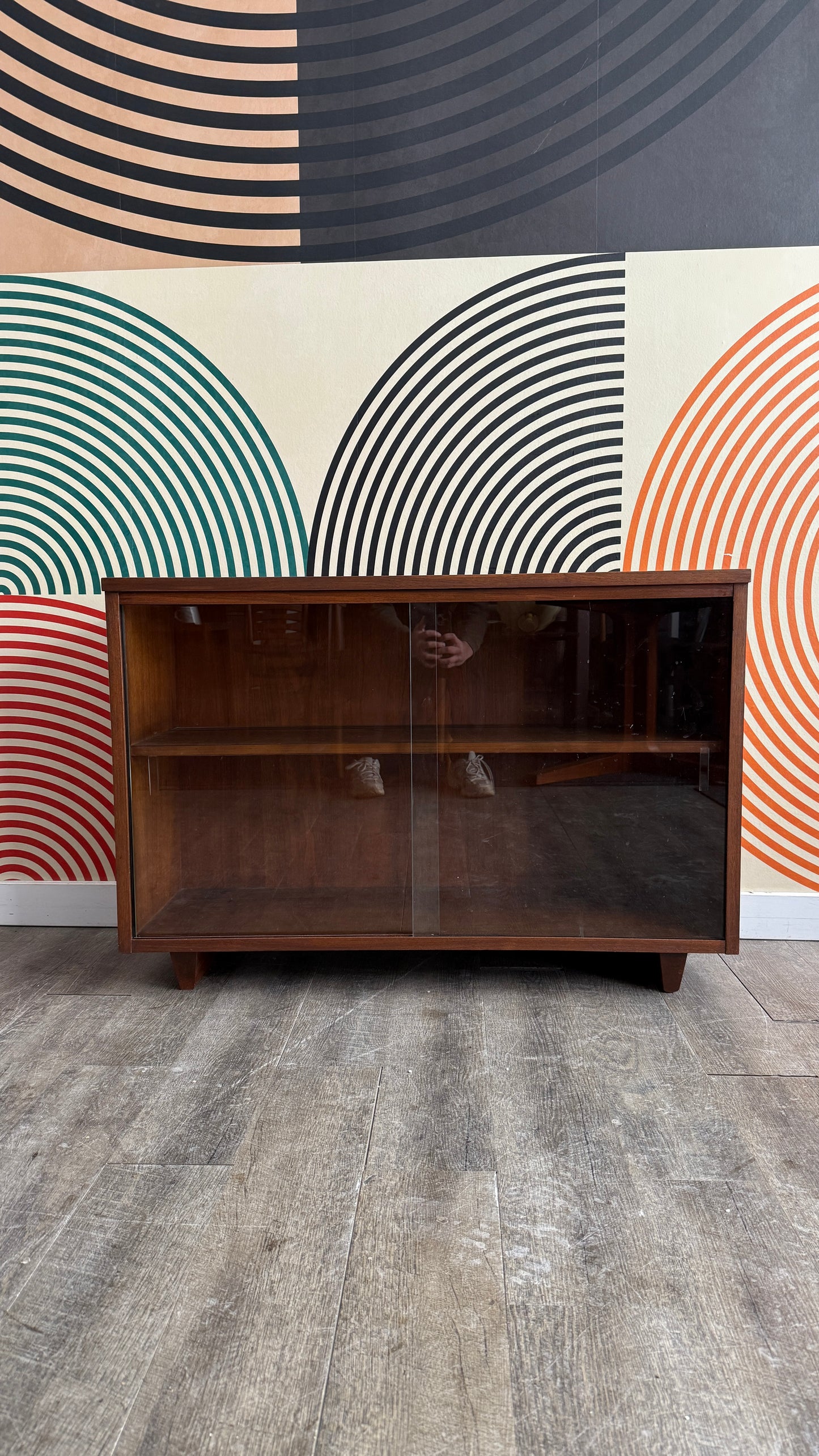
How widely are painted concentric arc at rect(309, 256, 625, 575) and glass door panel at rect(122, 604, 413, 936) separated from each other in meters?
0.52

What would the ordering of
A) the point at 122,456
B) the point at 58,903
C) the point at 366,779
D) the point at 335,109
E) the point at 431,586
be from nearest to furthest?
the point at 431,586 → the point at 366,779 → the point at 335,109 → the point at 122,456 → the point at 58,903

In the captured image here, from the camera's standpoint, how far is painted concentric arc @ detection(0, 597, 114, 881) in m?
2.38

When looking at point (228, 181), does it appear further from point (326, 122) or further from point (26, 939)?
point (26, 939)

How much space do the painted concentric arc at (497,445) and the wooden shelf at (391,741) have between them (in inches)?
22.9

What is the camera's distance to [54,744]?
2.42 metres

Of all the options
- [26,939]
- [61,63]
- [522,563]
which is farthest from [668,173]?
[26,939]

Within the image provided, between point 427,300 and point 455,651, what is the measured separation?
98cm

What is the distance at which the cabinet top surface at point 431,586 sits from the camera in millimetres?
1739

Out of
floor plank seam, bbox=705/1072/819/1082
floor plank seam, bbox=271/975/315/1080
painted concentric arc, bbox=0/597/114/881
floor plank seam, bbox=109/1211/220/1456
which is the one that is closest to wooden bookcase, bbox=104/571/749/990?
floor plank seam, bbox=271/975/315/1080

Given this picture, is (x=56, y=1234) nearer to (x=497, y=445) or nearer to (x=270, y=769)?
(x=270, y=769)

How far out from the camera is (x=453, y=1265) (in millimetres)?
1104

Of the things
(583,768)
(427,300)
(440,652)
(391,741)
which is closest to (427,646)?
(440,652)

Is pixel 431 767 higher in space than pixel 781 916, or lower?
higher

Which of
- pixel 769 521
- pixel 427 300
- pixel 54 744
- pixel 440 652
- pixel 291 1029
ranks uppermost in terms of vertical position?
pixel 427 300
